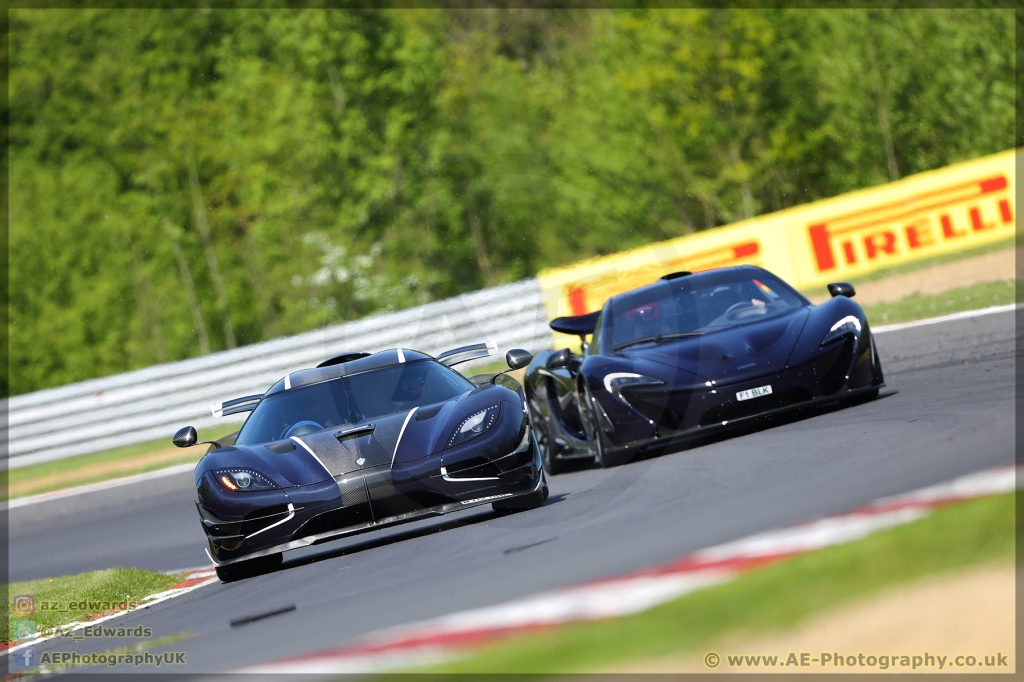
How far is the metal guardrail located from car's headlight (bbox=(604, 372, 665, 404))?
1292 cm

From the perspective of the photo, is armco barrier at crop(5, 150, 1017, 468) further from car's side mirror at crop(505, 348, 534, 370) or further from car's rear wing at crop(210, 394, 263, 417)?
car's side mirror at crop(505, 348, 534, 370)

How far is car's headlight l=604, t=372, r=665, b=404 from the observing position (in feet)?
28.3

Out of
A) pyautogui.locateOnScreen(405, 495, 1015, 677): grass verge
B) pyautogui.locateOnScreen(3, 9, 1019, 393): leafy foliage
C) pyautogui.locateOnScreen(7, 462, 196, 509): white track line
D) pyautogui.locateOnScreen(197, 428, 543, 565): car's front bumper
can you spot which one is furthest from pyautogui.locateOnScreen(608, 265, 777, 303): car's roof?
pyautogui.locateOnScreen(3, 9, 1019, 393): leafy foliage

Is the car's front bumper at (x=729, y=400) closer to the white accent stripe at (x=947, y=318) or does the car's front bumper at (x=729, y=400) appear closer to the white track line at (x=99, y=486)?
the white accent stripe at (x=947, y=318)

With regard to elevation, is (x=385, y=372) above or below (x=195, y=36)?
below

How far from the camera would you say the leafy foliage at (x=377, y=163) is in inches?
1324

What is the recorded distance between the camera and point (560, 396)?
9.91 m

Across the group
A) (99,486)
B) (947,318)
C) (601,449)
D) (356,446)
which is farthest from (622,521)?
(99,486)

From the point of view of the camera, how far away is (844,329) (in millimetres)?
8664

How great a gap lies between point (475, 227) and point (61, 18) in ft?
61.9

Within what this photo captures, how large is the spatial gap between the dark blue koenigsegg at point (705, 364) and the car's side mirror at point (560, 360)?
0.01 meters

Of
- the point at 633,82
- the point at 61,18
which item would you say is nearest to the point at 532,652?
the point at 633,82

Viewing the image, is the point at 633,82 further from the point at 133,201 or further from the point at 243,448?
the point at 243,448

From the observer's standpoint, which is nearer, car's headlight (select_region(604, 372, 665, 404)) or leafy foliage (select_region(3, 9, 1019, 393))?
car's headlight (select_region(604, 372, 665, 404))
